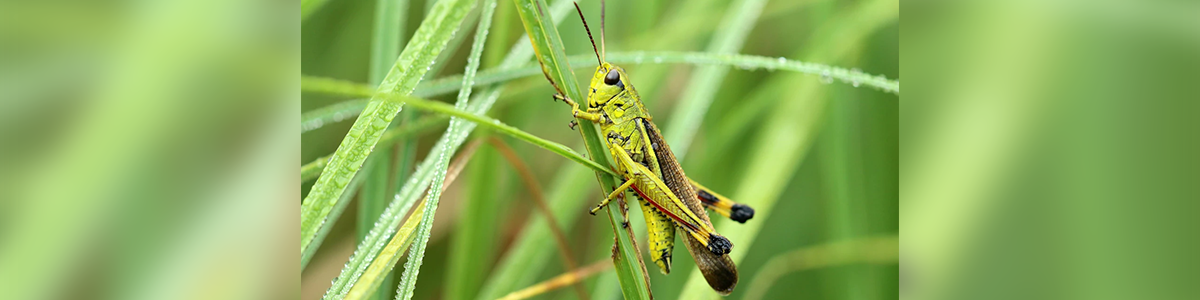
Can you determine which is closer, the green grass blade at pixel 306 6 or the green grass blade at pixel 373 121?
the green grass blade at pixel 373 121

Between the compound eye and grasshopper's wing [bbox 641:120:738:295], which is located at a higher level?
the compound eye

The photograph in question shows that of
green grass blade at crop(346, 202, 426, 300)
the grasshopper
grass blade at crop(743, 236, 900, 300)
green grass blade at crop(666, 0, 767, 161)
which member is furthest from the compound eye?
grass blade at crop(743, 236, 900, 300)

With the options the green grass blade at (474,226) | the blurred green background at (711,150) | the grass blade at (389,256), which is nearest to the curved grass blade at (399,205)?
the grass blade at (389,256)

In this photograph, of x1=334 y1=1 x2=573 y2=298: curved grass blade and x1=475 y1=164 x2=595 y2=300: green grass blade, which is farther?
x1=475 y1=164 x2=595 y2=300: green grass blade

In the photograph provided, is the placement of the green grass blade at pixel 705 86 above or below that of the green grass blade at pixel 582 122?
above

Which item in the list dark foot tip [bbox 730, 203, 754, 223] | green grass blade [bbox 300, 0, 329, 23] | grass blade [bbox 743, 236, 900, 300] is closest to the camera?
green grass blade [bbox 300, 0, 329, 23]

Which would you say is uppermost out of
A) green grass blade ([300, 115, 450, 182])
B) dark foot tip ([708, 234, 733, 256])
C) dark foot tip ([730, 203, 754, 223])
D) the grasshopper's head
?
the grasshopper's head
